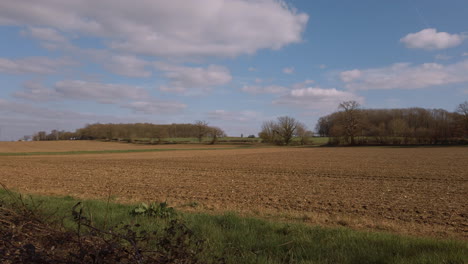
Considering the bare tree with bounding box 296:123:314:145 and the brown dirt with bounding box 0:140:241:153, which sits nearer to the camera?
the brown dirt with bounding box 0:140:241:153

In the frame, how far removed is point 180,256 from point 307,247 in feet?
11.0

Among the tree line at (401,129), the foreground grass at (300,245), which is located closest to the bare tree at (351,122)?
the tree line at (401,129)

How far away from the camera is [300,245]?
18.8ft

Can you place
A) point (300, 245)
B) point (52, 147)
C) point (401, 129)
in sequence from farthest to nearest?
1. point (401, 129)
2. point (52, 147)
3. point (300, 245)

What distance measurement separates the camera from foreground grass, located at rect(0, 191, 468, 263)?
15.9 feet

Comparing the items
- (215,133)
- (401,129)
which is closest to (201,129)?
(215,133)

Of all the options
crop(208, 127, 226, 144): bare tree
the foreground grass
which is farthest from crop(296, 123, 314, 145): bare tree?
the foreground grass

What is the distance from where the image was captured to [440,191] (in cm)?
1678

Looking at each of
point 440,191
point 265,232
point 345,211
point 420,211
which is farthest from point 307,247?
point 440,191

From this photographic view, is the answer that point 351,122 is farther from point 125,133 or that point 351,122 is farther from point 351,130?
point 125,133

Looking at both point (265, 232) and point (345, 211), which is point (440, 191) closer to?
point (345, 211)

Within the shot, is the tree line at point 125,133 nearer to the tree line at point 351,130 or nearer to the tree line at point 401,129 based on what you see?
the tree line at point 351,130

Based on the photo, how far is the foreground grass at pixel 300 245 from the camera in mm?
4859

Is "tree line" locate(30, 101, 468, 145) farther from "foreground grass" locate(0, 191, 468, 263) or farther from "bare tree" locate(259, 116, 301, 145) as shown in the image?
"foreground grass" locate(0, 191, 468, 263)
